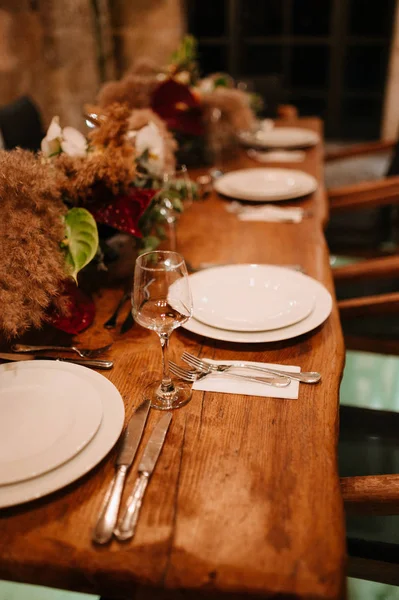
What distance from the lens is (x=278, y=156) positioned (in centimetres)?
236

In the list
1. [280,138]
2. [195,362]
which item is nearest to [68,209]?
[195,362]

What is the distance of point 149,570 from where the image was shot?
0.59 metres

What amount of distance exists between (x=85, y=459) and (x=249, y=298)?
1.69 feet

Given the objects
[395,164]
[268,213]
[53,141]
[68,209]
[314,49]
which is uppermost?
[53,141]

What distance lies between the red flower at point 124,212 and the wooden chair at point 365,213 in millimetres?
1241

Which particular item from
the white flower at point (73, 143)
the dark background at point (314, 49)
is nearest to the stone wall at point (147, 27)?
the dark background at point (314, 49)

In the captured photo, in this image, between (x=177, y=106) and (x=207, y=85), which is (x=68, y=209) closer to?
(x=177, y=106)

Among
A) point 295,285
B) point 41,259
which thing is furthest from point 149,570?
point 295,285

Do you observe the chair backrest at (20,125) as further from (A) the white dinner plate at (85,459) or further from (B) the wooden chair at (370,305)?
(A) the white dinner plate at (85,459)

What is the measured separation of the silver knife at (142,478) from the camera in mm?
628

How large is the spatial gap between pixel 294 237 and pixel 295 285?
417 millimetres

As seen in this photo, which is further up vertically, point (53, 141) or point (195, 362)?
point (53, 141)

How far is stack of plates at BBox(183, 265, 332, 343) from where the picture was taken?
38.9 inches

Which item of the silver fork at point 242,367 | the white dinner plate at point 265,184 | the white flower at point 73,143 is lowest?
the white dinner plate at point 265,184
